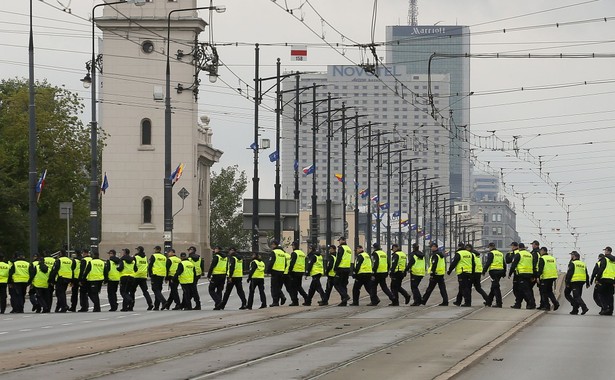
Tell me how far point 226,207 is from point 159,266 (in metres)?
115

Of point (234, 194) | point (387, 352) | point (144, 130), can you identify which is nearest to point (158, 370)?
point (387, 352)

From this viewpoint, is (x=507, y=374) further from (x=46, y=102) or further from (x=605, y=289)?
(x=46, y=102)

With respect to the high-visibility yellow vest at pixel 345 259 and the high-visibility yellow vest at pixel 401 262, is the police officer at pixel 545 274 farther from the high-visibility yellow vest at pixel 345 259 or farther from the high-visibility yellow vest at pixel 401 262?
the high-visibility yellow vest at pixel 345 259

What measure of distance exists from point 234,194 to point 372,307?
118 m

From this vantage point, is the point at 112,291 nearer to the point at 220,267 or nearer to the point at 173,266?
the point at 173,266

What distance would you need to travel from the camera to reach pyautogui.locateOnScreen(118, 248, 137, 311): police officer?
41875mm

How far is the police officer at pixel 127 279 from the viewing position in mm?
41875

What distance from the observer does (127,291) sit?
42375 millimetres

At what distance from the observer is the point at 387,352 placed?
24250 millimetres

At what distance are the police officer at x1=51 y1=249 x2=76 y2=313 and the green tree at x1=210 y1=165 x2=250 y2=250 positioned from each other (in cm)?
11265

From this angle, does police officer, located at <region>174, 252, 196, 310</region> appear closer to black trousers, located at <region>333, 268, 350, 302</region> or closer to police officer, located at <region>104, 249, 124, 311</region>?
police officer, located at <region>104, 249, 124, 311</region>

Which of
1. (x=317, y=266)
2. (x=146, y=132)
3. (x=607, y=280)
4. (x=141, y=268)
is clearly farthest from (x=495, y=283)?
(x=146, y=132)

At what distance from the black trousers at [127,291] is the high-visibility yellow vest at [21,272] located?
2.65 meters

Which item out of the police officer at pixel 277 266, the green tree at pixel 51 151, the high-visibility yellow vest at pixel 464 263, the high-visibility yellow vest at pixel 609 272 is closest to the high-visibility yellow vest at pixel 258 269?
the police officer at pixel 277 266
